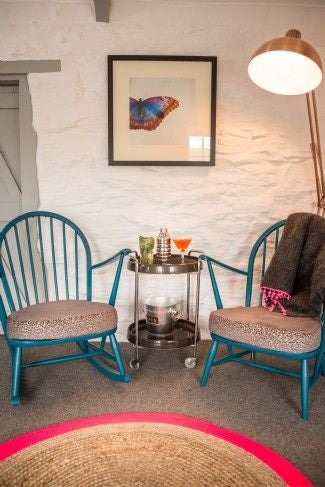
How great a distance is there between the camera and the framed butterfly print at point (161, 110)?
2887 millimetres

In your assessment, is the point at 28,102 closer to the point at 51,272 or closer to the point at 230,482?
the point at 51,272

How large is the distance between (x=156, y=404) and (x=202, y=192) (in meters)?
1.51

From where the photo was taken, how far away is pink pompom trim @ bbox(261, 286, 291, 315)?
2238 mm

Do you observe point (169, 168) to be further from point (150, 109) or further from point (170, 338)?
point (170, 338)

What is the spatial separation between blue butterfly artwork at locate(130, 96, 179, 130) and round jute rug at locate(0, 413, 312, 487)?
1.92 metres

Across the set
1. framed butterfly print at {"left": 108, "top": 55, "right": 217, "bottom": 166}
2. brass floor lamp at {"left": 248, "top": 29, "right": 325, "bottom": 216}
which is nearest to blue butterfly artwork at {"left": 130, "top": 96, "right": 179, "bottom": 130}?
framed butterfly print at {"left": 108, "top": 55, "right": 217, "bottom": 166}

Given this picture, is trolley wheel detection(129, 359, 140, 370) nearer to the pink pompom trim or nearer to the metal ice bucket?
the metal ice bucket

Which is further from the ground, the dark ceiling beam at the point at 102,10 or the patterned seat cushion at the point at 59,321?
the dark ceiling beam at the point at 102,10

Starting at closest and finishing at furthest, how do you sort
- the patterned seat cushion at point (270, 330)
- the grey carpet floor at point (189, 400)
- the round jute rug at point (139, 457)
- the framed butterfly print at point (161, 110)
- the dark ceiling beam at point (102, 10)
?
the round jute rug at point (139, 457) → the grey carpet floor at point (189, 400) → the patterned seat cushion at point (270, 330) → the dark ceiling beam at point (102, 10) → the framed butterfly print at point (161, 110)

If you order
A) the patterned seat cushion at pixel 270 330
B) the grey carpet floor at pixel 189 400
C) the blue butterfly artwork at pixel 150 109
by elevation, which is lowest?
the grey carpet floor at pixel 189 400

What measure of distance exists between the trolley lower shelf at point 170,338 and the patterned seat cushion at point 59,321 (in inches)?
12.9

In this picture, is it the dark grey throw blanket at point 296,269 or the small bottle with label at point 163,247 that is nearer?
the dark grey throw blanket at point 296,269

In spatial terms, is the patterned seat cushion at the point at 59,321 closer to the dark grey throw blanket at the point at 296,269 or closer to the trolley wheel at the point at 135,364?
the trolley wheel at the point at 135,364

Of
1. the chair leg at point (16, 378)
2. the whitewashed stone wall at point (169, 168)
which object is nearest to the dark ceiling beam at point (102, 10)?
the whitewashed stone wall at point (169, 168)
